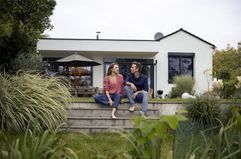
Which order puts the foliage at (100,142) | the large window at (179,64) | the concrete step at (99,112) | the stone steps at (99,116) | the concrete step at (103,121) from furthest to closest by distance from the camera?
the large window at (179,64) < the concrete step at (99,112) < the concrete step at (103,121) < the stone steps at (99,116) < the foliage at (100,142)

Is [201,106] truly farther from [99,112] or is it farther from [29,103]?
[29,103]

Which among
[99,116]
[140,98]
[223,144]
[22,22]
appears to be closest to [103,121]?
[99,116]

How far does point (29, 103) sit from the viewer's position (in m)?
5.61

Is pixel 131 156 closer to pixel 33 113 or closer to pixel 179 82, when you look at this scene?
pixel 33 113

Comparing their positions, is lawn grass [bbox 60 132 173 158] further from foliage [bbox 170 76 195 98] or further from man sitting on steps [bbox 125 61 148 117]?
foliage [bbox 170 76 195 98]

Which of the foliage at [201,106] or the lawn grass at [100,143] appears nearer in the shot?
the lawn grass at [100,143]

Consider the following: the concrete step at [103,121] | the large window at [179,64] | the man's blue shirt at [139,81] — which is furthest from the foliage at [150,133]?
the large window at [179,64]

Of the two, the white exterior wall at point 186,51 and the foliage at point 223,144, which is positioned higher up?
the white exterior wall at point 186,51

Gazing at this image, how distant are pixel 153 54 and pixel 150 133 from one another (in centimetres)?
1916

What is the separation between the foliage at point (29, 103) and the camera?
5.33m

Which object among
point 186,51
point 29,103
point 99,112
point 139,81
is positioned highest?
point 186,51

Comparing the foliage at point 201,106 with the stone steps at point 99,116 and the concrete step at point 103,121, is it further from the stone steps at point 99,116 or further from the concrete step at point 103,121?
the concrete step at point 103,121

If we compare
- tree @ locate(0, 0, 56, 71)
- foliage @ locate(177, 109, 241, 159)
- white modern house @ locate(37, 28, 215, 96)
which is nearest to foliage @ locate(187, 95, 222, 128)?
foliage @ locate(177, 109, 241, 159)

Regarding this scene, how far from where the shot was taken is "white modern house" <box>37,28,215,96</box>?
19734mm
